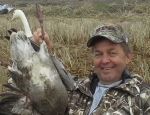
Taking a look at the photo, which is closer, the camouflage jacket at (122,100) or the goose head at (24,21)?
the camouflage jacket at (122,100)

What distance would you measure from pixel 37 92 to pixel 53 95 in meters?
0.11

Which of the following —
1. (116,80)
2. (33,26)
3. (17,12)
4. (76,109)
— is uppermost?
(17,12)

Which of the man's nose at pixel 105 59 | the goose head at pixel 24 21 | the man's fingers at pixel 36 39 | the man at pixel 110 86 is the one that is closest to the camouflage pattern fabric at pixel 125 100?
the man at pixel 110 86

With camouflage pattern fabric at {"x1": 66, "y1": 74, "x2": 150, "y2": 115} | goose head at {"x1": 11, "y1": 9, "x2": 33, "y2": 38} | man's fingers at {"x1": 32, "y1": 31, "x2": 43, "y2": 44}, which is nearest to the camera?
camouflage pattern fabric at {"x1": 66, "y1": 74, "x2": 150, "y2": 115}

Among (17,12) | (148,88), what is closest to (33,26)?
(17,12)

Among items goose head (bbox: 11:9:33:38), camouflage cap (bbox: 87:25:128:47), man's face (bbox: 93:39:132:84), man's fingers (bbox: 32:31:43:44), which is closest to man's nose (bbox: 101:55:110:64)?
man's face (bbox: 93:39:132:84)

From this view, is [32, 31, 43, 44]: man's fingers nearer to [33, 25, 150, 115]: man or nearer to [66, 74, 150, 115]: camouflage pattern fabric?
[33, 25, 150, 115]: man

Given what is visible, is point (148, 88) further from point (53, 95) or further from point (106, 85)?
point (53, 95)

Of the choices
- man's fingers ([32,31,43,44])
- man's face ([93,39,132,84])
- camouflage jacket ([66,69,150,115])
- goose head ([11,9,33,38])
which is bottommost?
camouflage jacket ([66,69,150,115])

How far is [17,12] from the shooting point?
298 centimetres

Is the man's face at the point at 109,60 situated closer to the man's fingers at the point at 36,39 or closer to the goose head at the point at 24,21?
the man's fingers at the point at 36,39

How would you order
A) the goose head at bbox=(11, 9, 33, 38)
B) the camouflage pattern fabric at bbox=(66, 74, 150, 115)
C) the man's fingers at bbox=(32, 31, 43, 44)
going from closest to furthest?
1. the camouflage pattern fabric at bbox=(66, 74, 150, 115)
2. the man's fingers at bbox=(32, 31, 43, 44)
3. the goose head at bbox=(11, 9, 33, 38)

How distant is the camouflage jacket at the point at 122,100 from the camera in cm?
250

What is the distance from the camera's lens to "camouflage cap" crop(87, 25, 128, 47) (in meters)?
2.56
